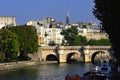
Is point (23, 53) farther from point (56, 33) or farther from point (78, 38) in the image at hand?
point (56, 33)

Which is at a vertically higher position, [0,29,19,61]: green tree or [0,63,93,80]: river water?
[0,29,19,61]: green tree

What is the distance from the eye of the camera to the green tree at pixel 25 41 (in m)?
78.1

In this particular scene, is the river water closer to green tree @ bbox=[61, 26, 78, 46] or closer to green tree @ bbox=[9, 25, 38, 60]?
green tree @ bbox=[9, 25, 38, 60]

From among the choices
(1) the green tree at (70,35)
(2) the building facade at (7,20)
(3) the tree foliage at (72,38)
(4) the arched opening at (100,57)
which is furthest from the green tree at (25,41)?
(1) the green tree at (70,35)

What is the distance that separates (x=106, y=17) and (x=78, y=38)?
283ft

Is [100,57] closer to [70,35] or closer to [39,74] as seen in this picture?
[70,35]

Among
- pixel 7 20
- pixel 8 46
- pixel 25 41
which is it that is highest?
pixel 7 20

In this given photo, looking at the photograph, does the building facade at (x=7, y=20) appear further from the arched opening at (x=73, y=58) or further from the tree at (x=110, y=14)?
the tree at (x=110, y=14)

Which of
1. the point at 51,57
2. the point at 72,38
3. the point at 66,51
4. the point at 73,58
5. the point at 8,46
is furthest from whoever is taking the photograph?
the point at 72,38

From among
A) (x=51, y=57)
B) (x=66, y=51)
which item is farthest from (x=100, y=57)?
(x=66, y=51)

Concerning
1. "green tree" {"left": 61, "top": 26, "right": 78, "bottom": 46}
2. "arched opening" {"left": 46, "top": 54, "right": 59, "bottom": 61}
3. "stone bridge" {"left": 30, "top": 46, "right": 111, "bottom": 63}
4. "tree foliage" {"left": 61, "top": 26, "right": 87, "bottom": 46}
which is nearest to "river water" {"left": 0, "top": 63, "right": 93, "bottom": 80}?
"stone bridge" {"left": 30, "top": 46, "right": 111, "bottom": 63}

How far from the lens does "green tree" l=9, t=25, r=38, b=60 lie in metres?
78.1

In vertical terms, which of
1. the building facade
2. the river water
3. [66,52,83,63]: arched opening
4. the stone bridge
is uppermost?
the building facade

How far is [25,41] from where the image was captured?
260 ft
